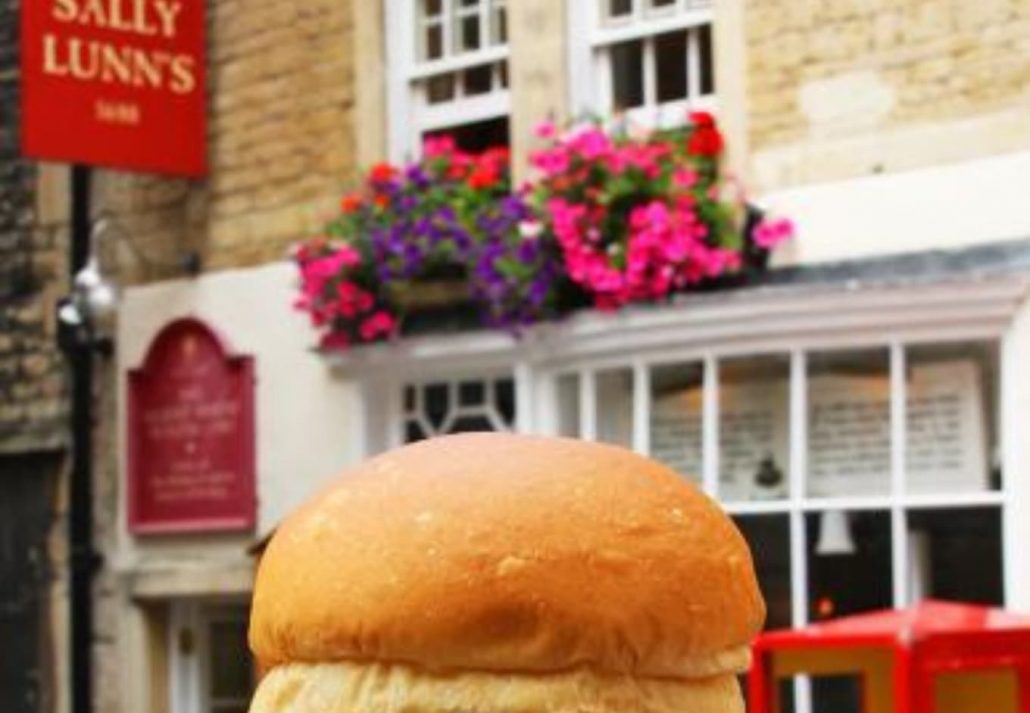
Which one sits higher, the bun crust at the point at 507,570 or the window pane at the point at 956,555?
the bun crust at the point at 507,570

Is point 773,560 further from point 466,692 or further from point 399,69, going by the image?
point 466,692

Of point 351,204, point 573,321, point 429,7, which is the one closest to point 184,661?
point 351,204

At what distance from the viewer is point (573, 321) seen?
10891 millimetres

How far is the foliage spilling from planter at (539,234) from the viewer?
10.4m

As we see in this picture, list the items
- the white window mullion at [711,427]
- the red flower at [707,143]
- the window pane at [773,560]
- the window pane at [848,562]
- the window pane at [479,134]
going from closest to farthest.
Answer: the window pane at [848,562]
the window pane at [773,560]
the white window mullion at [711,427]
the red flower at [707,143]
the window pane at [479,134]

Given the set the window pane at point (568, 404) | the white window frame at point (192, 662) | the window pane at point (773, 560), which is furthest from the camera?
the white window frame at point (192, 662)

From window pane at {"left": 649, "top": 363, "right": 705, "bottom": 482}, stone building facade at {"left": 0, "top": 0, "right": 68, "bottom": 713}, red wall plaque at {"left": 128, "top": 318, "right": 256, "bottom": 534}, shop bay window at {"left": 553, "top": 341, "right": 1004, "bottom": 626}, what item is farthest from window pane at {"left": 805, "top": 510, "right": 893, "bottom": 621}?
stone building facade at {"left": 0, "top": 0, "right": 68, "bottom": 713}

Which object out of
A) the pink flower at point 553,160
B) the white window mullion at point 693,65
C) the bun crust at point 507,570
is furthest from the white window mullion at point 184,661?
the bun crust at point 507,570

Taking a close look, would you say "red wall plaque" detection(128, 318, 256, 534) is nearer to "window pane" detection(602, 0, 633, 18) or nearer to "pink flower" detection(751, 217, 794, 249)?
"window pane" detection(602, 0, 633, 18)

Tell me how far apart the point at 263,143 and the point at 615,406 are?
2850 mm

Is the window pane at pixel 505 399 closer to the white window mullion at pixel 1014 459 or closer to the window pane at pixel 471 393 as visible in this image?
the window pane at pixel 471 393

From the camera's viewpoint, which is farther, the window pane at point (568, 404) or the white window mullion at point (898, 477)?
the window pane at point (568, 404)

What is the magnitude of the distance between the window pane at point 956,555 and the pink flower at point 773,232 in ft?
4.30

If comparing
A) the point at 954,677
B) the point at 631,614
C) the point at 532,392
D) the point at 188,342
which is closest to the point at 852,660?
the point at 954,677
